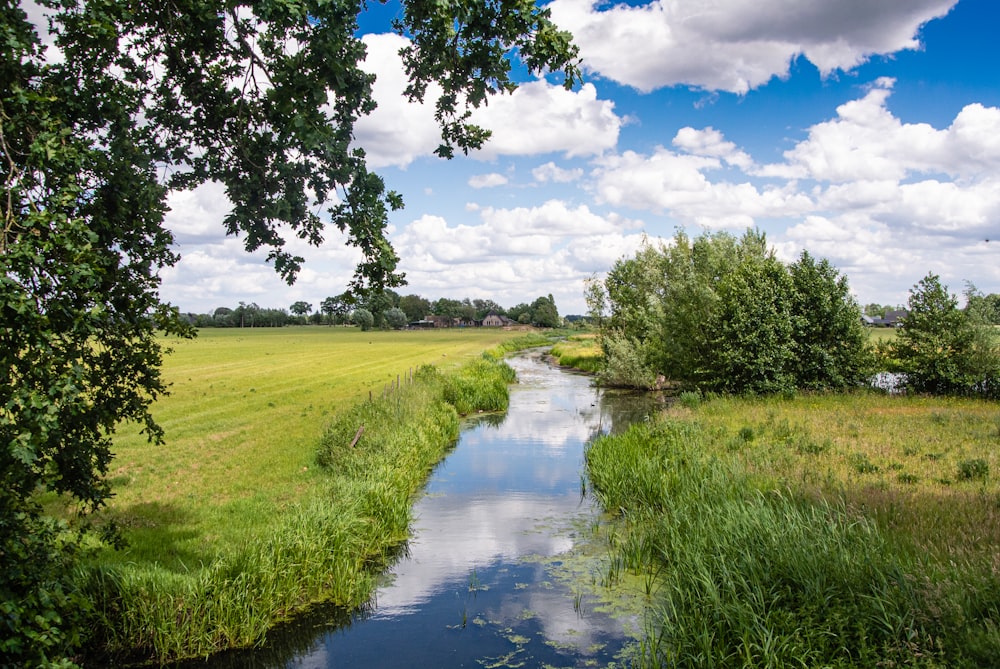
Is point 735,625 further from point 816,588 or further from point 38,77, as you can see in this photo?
point 38,77

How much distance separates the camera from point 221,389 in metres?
37.0

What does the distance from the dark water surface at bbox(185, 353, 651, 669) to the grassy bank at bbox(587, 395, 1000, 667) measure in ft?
3.17

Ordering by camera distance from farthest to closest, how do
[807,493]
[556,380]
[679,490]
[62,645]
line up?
[556,380] < [679,490] < [807,493] < [62,645]

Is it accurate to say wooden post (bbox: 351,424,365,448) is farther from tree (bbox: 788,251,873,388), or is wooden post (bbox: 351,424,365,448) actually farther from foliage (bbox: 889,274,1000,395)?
foliage (bbox: 889,274,1000,395)

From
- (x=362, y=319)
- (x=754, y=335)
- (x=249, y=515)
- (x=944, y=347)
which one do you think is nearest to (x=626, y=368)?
(x=754, y=335)

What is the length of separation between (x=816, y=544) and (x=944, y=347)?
24.7 meters

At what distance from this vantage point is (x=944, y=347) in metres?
28.7

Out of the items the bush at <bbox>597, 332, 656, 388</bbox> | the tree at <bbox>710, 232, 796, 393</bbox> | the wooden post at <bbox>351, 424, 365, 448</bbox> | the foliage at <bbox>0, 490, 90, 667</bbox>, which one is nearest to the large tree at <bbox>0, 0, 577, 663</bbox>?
the foliage at <bbox>0, 490, 90, 667</bbox>

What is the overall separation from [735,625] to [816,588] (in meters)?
1.17

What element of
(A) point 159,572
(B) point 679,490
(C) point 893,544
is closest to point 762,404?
(B) point 679,490

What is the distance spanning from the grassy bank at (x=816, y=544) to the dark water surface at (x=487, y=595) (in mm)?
967

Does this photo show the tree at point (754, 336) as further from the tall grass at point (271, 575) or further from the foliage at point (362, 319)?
the foliage at point (362, 319)

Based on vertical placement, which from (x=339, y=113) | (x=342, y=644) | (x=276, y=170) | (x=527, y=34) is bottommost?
(x=342, y=644)

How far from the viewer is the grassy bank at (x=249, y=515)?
940 centimetres
